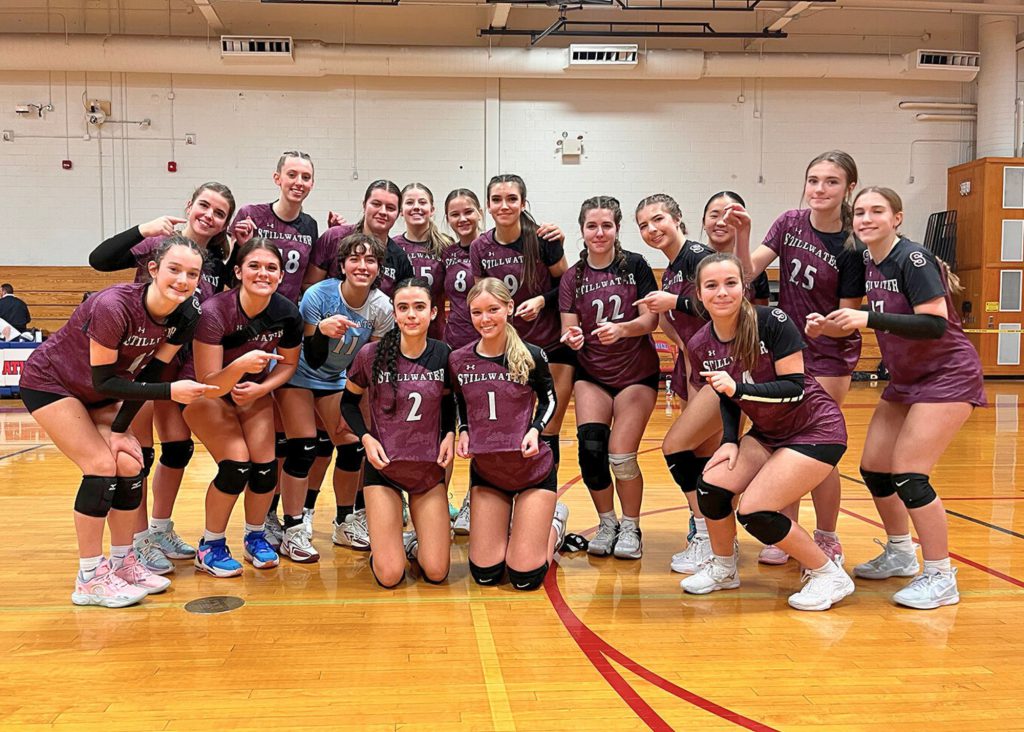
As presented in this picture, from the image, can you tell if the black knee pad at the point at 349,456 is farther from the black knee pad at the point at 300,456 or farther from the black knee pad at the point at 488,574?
the black knee pad at the point at 488,574

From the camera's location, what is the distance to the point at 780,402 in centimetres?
330

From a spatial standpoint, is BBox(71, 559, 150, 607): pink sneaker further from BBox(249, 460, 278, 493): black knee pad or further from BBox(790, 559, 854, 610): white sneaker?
BBox(790, 559, 854, 610): white sneaker

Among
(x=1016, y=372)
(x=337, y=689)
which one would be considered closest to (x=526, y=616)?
(x=337, y=689)

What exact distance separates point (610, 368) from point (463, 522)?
1.34m

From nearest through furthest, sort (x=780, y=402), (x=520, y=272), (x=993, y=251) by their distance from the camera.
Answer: (x=780, y=402), (x=520, y=272), (x=993, y=251)

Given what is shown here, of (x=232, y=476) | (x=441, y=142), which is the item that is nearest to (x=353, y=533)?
(x=232, y=476)

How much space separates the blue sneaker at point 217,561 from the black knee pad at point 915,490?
10.1ft

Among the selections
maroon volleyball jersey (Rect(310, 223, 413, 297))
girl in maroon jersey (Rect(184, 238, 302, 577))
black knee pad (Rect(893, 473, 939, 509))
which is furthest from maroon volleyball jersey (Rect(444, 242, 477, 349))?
black knee pad (Rect(893, 473, 939, 509))

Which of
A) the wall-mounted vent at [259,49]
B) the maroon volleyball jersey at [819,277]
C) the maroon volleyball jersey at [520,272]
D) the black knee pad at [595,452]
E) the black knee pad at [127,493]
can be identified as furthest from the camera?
the wall-mounted vent at [259,49]

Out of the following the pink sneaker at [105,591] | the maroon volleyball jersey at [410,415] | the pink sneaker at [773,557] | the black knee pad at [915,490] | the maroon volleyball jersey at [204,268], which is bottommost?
the pink sneaker at [773,557]

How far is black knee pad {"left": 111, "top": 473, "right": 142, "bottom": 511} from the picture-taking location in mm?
3436

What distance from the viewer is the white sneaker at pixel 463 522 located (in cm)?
464

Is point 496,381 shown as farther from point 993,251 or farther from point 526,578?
point 993,251

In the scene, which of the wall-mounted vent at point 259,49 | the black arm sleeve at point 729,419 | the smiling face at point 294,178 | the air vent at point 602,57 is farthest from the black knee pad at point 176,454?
the air vent at point 602,57
